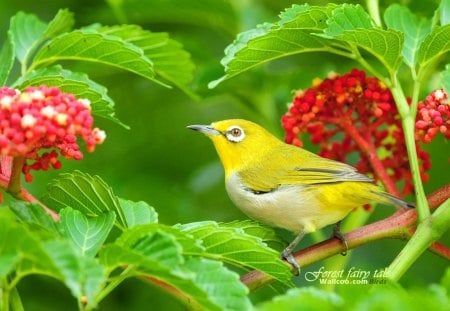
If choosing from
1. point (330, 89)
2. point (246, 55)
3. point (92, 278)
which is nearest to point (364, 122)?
point (330, 89)

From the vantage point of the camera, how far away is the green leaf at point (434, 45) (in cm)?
347

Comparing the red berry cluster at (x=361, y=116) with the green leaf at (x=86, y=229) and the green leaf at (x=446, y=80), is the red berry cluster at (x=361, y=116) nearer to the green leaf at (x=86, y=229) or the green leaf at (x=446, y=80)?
the green leaf at (x=446, y=80)

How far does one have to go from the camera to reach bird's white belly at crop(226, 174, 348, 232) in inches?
177

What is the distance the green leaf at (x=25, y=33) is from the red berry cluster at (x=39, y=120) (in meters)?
1.17

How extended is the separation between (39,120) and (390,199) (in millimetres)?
1787

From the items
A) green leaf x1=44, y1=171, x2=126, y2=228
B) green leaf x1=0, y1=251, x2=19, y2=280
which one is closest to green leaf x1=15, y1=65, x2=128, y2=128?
green leaf x1=44, y1=171, x2=126, y2=228

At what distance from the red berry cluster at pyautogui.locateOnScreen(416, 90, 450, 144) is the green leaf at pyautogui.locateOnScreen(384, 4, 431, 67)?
9.8 inches

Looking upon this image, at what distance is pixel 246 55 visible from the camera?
3.63 metres

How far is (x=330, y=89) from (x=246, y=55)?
80cm

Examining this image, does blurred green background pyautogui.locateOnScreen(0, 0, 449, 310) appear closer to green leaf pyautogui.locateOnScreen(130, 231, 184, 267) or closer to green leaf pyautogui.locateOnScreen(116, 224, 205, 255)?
green leaf pyautogui.locateOnScreen(116, 224, 205, 255)

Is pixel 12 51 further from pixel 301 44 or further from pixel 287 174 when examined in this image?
pixel 287 174

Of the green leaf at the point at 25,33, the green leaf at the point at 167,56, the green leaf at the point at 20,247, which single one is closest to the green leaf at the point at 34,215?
the green leaf at the point at 20,247

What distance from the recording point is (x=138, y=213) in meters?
3.15

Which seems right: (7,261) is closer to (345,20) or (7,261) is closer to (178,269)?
(178,269)
